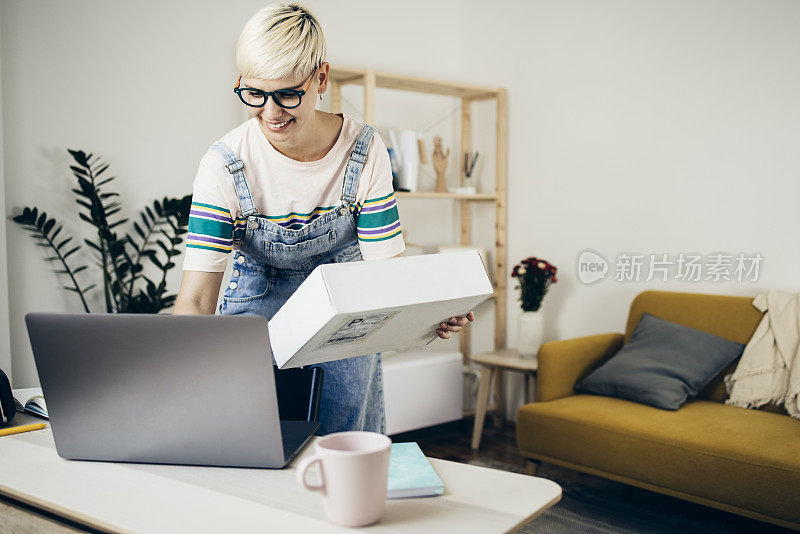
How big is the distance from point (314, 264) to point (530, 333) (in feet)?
6.61

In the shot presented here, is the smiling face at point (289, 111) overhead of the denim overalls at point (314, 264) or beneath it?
overhead

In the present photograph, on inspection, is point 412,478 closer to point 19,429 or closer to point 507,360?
point 19,429

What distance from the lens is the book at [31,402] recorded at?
1.13 meters

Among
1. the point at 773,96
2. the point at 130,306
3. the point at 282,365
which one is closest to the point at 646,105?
the point at 773,96

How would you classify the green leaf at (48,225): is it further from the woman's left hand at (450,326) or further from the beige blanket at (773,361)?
the beige blanket at (773,361)

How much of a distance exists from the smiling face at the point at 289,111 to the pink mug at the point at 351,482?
2.20ft

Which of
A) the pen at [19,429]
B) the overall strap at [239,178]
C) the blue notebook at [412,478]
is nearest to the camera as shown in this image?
the blue notebook at [412,478]

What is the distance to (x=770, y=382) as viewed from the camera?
2.46m

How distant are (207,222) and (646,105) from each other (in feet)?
8.28

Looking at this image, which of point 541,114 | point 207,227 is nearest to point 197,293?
point 207,227

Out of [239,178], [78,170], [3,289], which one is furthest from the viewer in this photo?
[78,170]

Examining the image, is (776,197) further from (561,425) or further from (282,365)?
(282,365)

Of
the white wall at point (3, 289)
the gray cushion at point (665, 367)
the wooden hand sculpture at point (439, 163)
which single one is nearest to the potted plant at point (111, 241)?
the white wall at point (3, 289)

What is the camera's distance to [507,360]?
3.23 meters
